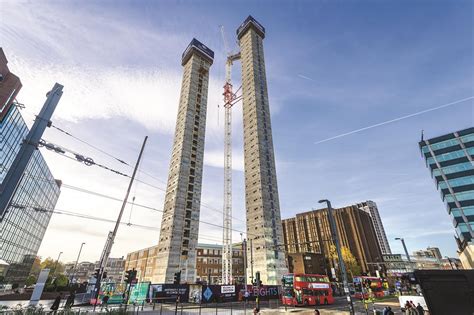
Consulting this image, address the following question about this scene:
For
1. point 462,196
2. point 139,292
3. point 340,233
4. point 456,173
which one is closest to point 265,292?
point 139,292

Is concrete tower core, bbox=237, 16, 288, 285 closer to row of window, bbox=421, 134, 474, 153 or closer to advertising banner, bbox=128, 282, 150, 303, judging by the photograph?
advertising banner, bbox=128, 282, 150, 303

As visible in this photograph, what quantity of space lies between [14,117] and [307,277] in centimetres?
8054

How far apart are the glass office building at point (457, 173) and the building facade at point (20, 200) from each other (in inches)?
4440

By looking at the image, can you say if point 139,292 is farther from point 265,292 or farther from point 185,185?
point 185,185

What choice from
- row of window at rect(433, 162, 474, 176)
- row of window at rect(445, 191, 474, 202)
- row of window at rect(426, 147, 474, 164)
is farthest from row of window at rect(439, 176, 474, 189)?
row of window at rect(426, 147, 474, 164)

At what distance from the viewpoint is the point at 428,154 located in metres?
80.6

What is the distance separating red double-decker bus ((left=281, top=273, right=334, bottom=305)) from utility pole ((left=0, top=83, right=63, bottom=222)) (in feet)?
110

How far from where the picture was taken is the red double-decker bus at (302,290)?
3321 cm

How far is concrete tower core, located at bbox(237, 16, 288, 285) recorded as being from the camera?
63625 mm

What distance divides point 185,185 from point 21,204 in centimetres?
5066

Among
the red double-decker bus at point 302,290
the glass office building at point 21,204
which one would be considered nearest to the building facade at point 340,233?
the red double-decker bus at point 302,290

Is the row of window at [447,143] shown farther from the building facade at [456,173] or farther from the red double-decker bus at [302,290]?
the red double-decker bus at [302,290]

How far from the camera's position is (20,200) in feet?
229

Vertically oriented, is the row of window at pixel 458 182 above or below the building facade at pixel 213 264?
above
